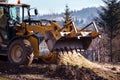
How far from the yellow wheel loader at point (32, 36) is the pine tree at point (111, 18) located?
32841mm

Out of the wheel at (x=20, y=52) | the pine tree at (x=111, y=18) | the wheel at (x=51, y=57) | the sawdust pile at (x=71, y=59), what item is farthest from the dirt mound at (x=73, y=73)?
the pine tree at (x=111, y=18)

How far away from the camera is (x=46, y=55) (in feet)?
50.5

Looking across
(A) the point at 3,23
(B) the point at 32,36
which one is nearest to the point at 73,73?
(B) the point at 32,36

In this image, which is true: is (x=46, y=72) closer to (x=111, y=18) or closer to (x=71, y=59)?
(x=71, y=59)

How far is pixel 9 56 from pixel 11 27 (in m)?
1.44

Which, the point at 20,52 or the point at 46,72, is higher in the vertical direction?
the point at 20,52

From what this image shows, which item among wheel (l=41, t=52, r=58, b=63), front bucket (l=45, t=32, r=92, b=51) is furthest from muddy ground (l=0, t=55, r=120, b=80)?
wheel (l=41, t=52, r=58, b=63)

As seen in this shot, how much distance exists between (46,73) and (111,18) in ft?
117

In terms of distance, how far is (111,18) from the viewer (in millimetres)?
48688

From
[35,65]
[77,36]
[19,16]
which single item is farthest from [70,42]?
[19,16]

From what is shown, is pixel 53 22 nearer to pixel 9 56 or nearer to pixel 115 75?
pixel 9 56

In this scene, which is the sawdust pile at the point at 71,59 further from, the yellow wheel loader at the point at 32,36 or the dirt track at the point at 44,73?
the dirt track at the point at 44,73

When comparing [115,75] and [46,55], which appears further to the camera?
[46,55]

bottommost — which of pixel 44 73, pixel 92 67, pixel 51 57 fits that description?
pixel 92 67
